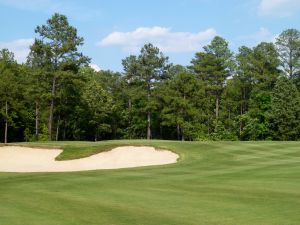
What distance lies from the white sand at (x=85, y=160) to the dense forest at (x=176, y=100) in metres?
32.5

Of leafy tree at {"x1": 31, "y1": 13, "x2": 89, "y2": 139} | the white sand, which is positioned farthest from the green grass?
leafy tree at {"x1": 31, "y1": 13, "x2": 89, "y2": 139}

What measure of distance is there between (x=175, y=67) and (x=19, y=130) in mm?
40778

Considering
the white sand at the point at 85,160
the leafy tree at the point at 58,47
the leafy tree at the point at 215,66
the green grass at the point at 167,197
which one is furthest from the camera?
the leafy tree at the point at 215,66

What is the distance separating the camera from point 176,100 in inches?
2906

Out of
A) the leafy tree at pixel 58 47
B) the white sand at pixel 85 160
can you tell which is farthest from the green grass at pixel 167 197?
the leafy tree at pixel 58 47

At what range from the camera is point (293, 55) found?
265 ft

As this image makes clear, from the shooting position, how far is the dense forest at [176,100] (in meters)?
67.2

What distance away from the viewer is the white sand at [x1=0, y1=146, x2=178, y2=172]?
26.1 m

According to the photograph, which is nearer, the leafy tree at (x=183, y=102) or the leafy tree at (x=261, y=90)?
the leafy tree at (x=261, y=90)

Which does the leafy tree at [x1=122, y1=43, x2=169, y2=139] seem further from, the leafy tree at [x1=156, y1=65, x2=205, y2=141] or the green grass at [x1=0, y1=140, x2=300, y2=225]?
the green grass at [x1=0, y1=140, x2=300, y2=225]

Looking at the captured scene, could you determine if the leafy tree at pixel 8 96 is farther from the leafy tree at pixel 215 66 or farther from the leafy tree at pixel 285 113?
the leafy tree at pixel 285 113

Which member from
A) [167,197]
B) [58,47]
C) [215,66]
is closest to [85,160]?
[167,197]

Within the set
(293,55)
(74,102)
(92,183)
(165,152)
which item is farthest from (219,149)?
(293,55)

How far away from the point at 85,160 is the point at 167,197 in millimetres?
17097
